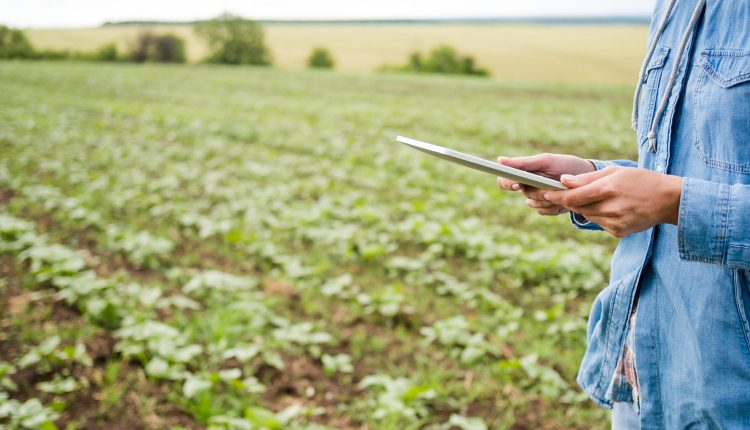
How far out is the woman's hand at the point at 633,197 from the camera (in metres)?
1.14

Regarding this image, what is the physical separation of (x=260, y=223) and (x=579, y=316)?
3396mm

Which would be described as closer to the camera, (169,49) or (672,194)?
(672,194)

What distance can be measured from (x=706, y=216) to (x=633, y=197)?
0.14 m

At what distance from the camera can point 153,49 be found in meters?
49.8

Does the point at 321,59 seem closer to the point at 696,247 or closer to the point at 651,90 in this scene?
the point at 651,90

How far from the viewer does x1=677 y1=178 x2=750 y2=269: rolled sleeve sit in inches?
43.1

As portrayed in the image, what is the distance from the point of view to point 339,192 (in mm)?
7301

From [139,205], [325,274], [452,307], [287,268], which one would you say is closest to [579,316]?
[452,307]

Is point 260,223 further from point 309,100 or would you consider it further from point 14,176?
point 309,100

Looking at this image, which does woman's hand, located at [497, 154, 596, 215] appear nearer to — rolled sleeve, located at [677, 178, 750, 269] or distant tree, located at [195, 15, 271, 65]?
rolled sleeve, located at [677, 178, 750, 269]

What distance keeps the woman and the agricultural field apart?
66.5 inches

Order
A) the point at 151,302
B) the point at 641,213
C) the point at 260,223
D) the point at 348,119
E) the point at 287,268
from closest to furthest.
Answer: the point at 641,213
the point at 151,302
the point at 287,268
the point at 260,223
the point at 348,119

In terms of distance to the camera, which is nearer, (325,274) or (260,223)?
(325,274)

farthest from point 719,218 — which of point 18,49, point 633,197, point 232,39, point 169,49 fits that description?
point 232,39
